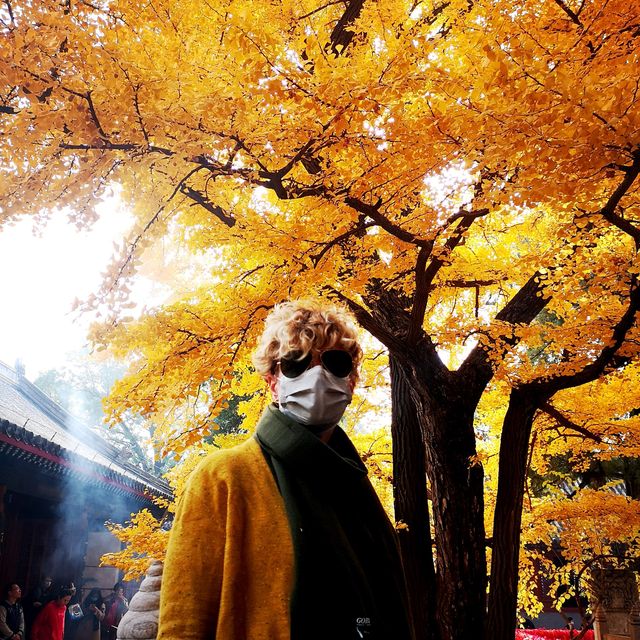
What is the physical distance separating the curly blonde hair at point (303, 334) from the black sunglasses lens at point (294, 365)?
0.01 m

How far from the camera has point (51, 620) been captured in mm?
7082

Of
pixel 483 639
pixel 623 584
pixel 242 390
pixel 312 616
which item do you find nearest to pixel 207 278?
pixel 242 390

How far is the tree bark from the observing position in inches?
217

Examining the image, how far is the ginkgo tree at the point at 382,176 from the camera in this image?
307cm

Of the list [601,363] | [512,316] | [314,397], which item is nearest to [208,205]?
[512,316]

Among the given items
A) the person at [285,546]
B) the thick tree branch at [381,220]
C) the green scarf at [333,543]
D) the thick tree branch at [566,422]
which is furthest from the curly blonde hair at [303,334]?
the thick tree branch at [566,422]

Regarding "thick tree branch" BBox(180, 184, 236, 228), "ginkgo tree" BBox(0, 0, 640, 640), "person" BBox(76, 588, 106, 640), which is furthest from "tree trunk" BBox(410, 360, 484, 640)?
"person" BBox(76, 588, 106, 640)

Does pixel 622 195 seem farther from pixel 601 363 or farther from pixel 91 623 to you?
pixel 91 623

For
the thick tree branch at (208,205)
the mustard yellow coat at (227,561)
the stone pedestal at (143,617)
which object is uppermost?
the thick tree branch at (208,205)

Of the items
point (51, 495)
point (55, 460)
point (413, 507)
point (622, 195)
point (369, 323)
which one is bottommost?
point (413, 507)

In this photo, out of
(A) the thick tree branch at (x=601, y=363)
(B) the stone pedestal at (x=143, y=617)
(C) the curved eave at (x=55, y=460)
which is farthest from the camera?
(C) the curved eave at (x=55, y=460)

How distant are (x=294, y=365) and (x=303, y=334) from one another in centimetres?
11

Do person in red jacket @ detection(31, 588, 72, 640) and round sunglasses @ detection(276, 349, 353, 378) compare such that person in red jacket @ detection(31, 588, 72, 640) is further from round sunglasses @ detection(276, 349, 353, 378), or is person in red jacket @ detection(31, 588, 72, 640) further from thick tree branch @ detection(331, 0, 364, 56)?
thick tree branch @ detection(331, 0, 364, 56)

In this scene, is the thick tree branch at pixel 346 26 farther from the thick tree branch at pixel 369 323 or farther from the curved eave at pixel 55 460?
the curved eave at pixel 55 460
